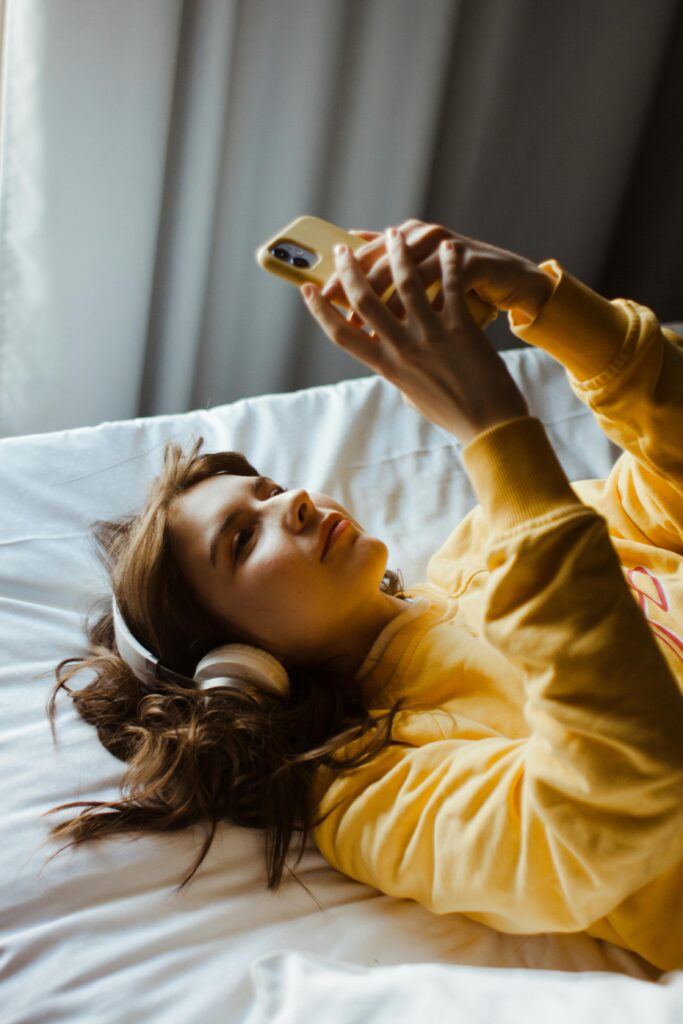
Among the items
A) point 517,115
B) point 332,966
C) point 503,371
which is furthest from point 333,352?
point 332,966

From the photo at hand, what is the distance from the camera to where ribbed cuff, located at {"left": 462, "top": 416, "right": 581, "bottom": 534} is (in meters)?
0.78

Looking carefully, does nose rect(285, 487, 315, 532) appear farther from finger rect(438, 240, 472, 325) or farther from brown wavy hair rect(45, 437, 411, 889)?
finger rect(438, 240, 472, 325)

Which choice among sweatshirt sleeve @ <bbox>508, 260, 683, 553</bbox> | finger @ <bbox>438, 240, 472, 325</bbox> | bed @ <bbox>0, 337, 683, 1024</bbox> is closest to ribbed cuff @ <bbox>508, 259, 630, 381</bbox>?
sweatshirt sleeve @ <bbox>508, 260, 683, 553</bbox>

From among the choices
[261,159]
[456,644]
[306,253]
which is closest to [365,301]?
[306,253]

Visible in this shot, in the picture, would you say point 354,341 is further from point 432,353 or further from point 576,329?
point 576,329

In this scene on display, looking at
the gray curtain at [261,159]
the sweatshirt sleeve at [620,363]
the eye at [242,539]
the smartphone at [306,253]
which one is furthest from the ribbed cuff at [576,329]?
the gray curtain at [261,159]

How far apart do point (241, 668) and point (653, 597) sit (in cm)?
46

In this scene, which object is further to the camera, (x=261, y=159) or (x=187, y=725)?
(x=261, y=159)

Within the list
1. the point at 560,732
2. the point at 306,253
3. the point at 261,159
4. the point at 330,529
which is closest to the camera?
the point at 560,732

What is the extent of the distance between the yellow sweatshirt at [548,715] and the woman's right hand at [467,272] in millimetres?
26

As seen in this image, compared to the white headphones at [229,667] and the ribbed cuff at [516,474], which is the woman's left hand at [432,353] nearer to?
the ribbed cuff at [516,474]

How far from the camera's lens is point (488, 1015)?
726 millimetres

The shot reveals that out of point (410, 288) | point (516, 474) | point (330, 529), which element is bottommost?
point (330, 529)

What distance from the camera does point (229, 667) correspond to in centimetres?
99
